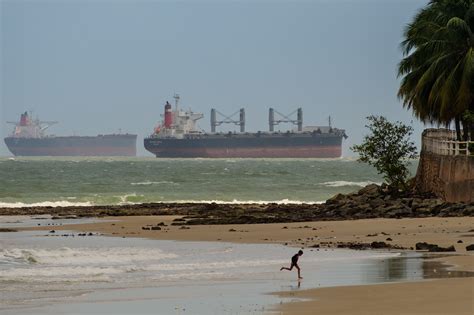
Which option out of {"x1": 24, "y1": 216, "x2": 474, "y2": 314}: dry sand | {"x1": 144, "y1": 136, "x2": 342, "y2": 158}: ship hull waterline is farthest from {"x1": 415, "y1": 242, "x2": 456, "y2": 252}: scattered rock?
{"x1": 144, "y1": 136, "x2": 342, "y2": 158}: ship hull waterline

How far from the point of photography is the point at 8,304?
14984 mm

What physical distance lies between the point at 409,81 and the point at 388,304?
90.6 feet

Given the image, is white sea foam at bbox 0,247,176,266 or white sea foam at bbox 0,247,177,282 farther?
white sea foam at bbox 0,247,176,266

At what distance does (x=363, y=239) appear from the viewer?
25344 mm

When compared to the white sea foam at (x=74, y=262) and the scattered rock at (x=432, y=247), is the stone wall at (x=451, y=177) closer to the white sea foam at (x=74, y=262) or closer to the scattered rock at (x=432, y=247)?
the scattered rock at (x=432, y=247)

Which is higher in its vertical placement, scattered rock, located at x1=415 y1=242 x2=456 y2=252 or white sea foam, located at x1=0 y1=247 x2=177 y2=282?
scattered rock, located at x1=415 y1=242 x2=456 y2=252

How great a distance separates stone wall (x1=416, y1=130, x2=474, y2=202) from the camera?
33.1 metres

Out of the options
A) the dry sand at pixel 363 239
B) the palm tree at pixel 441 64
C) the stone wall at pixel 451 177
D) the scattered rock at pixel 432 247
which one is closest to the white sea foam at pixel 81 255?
the dry sand at pixel 363 239

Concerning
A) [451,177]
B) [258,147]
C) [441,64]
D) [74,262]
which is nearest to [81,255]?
[74,262]

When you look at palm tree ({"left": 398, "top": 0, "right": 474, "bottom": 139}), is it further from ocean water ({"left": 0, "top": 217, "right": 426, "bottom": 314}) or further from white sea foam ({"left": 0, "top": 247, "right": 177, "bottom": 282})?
white sea foam ({"left": 0, "top": 247, "right": 177, "bottom": 282})

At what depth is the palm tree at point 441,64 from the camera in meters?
37.5

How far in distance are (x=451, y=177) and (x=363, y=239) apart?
31.3ft

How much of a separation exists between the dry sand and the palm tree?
25.6ft

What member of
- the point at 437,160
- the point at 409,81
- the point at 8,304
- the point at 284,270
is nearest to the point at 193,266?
the point at 284,270
